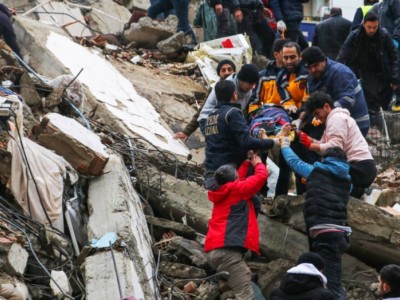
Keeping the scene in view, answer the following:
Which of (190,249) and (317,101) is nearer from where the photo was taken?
(317,101)

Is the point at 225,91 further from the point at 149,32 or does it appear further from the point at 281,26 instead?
the point at 149,32

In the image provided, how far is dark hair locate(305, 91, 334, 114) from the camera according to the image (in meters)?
9.33

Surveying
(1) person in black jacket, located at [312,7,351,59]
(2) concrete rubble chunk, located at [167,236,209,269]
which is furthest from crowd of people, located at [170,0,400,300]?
(1) person in black jacket, located at [312,7,351,59]

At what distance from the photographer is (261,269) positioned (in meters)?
9.58

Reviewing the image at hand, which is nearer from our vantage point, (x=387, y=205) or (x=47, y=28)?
(x=387, y=205)

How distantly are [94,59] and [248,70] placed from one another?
472cm

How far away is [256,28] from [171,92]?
2194 millimetres

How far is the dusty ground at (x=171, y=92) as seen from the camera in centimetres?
1355

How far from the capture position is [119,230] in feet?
29.0

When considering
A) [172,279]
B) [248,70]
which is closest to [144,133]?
[248,70]

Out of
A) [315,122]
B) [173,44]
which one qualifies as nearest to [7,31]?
[173,44]

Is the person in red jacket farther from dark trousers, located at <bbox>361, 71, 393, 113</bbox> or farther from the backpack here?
dark trousers, located at <bbox>361, 71, 393, 113</bbox>

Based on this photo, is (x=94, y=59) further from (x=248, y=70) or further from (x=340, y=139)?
(x=340, y=139)

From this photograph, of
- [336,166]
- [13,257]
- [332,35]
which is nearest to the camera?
[13,257]
